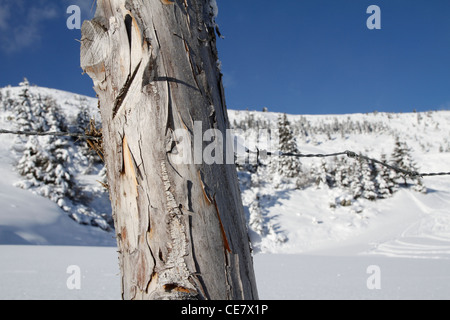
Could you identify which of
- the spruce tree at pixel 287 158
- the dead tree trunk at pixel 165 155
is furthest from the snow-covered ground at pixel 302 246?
the spruce tree at pixel 287 158

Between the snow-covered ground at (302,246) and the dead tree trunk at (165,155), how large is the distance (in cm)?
47

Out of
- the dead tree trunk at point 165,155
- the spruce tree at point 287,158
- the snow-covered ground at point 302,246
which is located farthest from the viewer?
the spruce tree at point 287,158

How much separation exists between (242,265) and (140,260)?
0.36 metres

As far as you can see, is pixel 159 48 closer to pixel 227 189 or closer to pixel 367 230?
pixel 227 189

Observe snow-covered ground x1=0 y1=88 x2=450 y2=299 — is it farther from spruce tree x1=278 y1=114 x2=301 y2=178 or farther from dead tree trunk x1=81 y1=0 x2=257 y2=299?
spruce tree x1=278 y1=114 x2=301 y2=178

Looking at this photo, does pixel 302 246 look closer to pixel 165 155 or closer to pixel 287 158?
pixel 287 158

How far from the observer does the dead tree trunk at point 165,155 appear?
2.92ft

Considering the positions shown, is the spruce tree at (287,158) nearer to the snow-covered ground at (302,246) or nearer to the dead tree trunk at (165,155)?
the snow-covered ground at (302,246)

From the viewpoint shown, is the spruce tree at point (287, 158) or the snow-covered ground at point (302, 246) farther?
the spruce tree at point (287, 158)

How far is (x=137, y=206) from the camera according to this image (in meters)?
0.94

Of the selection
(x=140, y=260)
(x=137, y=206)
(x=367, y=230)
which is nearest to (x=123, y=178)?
(x=137, y=206)

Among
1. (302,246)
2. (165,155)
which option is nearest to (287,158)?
(302,246)

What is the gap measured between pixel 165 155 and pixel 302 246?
2033cm

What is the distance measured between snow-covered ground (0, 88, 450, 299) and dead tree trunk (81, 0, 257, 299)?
47 cm
